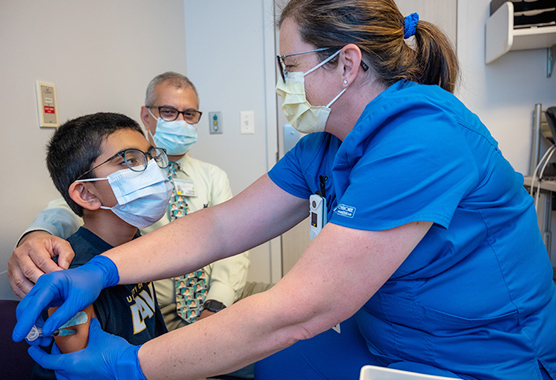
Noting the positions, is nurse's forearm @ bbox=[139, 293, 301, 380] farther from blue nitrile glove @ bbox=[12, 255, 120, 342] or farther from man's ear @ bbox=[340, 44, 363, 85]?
man's ear @ bbox=[340, 44, 363, 85]

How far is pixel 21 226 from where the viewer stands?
1299mm

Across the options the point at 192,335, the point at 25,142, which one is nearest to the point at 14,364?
the point at 192,335

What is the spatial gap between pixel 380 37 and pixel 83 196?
91cm

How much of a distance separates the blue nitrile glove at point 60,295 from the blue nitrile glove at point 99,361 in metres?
0.07

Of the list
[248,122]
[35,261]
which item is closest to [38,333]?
[35,261]

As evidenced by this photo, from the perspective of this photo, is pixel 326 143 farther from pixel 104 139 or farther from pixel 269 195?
pixel 104 139

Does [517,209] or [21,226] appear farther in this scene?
[21,226]

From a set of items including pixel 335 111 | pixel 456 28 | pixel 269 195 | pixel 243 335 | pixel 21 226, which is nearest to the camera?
pixel 243 335

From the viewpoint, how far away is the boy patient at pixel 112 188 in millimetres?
998

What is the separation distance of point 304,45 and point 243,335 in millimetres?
723

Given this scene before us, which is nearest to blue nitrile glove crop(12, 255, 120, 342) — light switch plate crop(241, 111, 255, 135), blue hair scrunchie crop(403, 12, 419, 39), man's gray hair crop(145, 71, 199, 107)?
blue hair scrunchie crop(403, 12, 419, 39)

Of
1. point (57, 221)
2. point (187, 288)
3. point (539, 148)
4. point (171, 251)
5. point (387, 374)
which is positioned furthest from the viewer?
point (539, 148)

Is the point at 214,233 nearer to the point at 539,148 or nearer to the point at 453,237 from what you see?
the point at 453,237

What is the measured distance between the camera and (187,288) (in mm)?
1562
